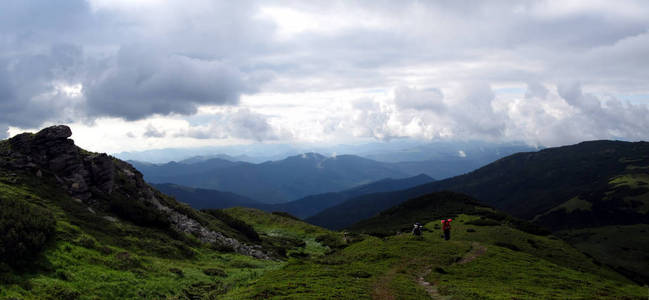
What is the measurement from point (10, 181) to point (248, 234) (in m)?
33.9

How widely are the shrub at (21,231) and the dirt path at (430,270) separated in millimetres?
27420

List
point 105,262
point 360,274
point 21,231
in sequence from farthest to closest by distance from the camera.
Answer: point 360,274 < point 105,262 < point 21,231

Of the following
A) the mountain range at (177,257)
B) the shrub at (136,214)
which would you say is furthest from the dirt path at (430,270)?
the shrub at (136,214)

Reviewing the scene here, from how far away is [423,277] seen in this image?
105 feet

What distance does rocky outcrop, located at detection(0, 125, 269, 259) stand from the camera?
42.7m

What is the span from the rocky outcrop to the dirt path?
2469 cm

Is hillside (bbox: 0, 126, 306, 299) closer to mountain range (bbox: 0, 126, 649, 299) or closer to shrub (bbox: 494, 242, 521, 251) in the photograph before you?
mountain range (bbox: 0, 126, 649, 299)

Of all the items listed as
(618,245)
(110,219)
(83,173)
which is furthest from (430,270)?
(618,245)

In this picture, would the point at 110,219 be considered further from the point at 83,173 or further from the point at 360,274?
the point at 360,274

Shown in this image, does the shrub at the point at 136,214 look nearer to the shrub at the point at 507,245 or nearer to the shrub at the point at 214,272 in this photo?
the shrub at the point at 214,272

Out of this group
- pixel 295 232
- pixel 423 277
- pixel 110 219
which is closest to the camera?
pixel 423 277

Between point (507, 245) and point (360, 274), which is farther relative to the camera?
point (507, 245)

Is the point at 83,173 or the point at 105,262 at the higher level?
the point at 83,173

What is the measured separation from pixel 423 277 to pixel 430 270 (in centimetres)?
273
